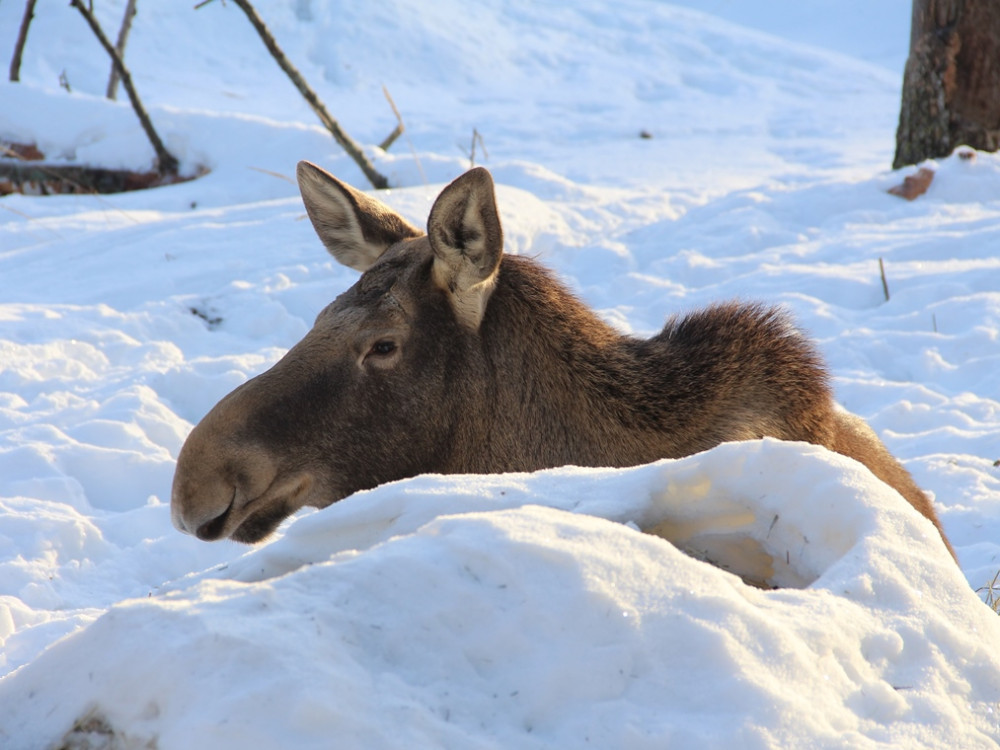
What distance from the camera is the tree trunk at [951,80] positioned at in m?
10.2

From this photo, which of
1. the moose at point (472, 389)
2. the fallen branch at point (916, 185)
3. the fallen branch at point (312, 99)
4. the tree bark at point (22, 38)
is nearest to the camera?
the moose at point (472, 389)

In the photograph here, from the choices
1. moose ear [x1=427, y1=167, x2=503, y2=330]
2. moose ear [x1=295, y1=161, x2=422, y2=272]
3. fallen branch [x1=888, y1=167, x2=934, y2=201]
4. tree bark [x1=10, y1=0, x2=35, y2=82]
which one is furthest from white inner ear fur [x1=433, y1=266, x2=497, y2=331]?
tree bark [x1=10, y1=0, x2=35, y2=82]

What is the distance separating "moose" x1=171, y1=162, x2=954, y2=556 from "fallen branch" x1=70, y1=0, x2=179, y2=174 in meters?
9.21

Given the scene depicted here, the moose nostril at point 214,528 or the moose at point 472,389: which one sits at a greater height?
the moose at point 472,389

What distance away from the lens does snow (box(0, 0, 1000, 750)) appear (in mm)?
1687

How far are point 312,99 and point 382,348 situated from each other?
7.47 meters

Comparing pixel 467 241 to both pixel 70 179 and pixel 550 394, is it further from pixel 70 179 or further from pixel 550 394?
pixel 70 179

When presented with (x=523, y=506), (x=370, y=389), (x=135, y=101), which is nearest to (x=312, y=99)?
(x=135, y=101)

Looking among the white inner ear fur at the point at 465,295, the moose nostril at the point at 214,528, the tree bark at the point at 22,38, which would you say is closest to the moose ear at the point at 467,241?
the white inner ear fur at the point at 465,295

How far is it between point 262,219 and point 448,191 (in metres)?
6.72

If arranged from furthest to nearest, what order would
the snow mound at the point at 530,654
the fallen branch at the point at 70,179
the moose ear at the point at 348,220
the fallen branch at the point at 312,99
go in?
the fallen branch at the point at 70,179
the fallen branch at the point at 312,99
the moose ear at the point at 348,220
the snow mound at the point at 530,654

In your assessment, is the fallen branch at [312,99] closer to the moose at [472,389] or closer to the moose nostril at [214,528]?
the moose at [472,389]

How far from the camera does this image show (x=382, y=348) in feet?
11.9

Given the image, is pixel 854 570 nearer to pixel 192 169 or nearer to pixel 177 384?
pixel 177 384
